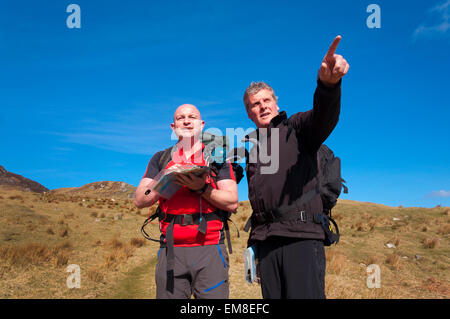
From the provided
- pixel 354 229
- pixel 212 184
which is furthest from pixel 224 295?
pixel 354 229

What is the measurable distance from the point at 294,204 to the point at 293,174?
29 cm

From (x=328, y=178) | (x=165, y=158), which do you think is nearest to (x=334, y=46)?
(x=328, y=178)

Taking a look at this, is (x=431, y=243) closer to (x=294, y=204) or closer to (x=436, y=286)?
(x=436, y=286)

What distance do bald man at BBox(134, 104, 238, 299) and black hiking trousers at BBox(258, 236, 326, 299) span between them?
0.46 metres

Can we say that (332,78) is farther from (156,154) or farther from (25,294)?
(25,294)

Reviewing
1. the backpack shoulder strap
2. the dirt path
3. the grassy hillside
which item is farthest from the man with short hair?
the dirt path

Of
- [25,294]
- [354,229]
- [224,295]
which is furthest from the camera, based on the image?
[354,229]

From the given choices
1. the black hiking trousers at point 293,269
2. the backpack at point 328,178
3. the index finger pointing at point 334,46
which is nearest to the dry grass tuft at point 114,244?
the black hiking trousers at point 293,269

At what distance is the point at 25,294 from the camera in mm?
7539

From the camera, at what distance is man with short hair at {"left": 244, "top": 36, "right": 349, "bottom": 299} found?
8.35 ft

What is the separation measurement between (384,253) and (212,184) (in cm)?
1346

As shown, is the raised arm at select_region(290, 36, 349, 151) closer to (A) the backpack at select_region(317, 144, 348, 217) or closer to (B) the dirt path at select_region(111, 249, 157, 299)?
(A) the backpack at select_region(317, 144, 348, 217)

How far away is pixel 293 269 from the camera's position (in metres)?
2.60

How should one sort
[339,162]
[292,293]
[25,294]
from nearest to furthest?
[292,293], [339,162], [25,294]
